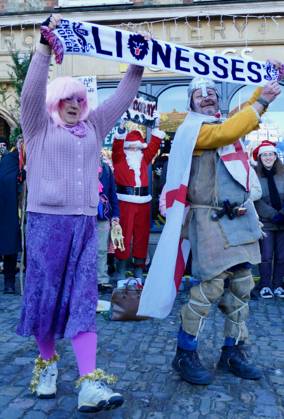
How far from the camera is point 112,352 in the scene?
424 cm

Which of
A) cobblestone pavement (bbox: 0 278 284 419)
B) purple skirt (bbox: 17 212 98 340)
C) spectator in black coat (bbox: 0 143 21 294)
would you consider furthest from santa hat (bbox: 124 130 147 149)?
purple skirt (bbox: 17 212 98 340)

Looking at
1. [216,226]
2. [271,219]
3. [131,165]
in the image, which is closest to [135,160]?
[131,165]

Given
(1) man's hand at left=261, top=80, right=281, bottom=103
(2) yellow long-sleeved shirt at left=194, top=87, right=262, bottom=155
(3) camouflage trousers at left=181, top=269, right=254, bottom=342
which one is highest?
(1) man's hand at left=261, top=80, right=281, bottom=103

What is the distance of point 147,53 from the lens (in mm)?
3377

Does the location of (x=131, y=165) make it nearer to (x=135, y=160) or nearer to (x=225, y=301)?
(x=135, y=160)

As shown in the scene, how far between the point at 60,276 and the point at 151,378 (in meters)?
1.06

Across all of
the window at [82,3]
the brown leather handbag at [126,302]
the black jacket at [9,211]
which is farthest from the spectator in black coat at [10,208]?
the window at [82,3]

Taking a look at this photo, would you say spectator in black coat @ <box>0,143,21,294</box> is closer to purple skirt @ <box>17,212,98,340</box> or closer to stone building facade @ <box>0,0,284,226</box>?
stone building facade @ <box>0,0,284,226</box>

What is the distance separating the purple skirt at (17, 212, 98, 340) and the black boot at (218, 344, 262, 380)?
1126 millimetres

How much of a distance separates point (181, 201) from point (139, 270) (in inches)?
147

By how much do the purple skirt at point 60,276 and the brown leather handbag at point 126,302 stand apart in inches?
79.9

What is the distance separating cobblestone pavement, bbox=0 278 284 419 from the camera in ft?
10.1

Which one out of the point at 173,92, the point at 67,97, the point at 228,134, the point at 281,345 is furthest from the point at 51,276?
the point at 173,92

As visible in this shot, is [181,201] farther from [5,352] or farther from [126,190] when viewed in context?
[126,190]
